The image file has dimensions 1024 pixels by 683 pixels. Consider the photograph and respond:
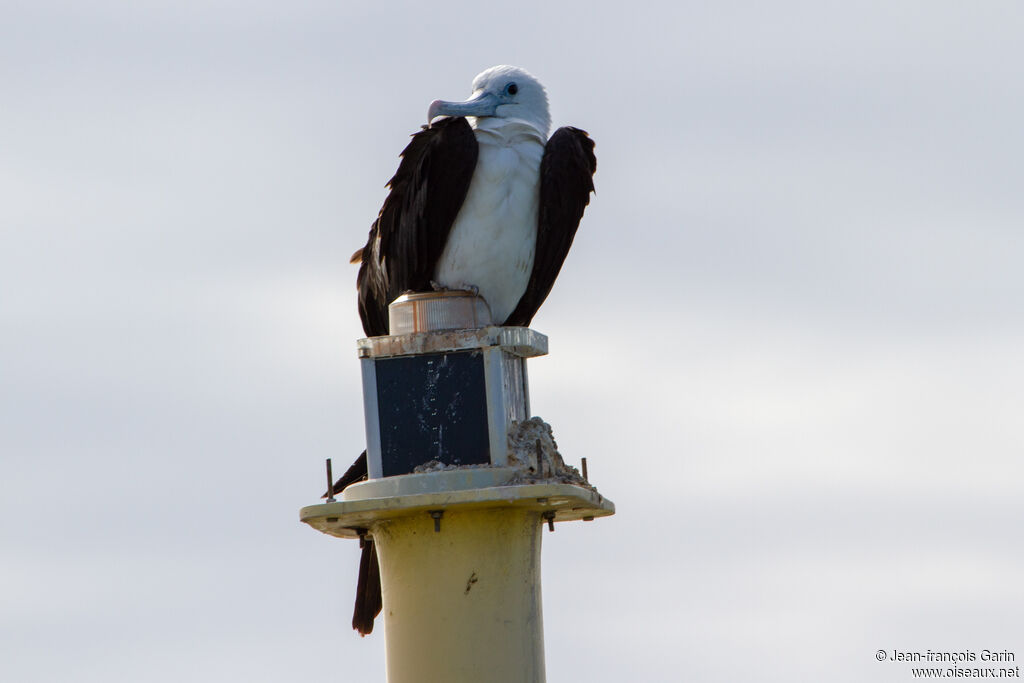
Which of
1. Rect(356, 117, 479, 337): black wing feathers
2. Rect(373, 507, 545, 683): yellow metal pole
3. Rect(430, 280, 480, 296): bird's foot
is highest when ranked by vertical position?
Rect(356, 117, 479, 337): black wing feathers

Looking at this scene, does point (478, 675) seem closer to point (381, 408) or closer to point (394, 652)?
point (394, 652)

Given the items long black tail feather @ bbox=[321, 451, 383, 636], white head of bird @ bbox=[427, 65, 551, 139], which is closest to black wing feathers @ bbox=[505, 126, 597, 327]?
white head of bird @ bbox=[427, 65, 551, 139]

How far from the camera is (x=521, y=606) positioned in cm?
843

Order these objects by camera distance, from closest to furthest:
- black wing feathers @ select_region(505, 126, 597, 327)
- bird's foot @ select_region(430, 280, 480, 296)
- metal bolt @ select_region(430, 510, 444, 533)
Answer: metal bolt @ select_region(430, 510, 444, 533) < bird's foot @ select_region(430, 280, 480, 296) < black wing feathers @ select_region(505, 126, 597, 327)

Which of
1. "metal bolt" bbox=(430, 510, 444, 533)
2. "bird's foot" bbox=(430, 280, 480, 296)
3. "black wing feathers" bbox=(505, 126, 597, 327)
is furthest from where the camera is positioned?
"black wing feathers" bbox=(505, 126, 597, 327)

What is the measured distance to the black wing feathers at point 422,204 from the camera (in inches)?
364

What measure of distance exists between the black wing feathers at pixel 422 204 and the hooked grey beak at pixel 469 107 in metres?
0.06

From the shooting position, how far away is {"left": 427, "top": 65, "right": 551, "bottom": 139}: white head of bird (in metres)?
9.60

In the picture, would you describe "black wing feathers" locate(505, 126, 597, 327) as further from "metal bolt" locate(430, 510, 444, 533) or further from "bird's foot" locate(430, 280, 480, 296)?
"metal bolt" locate(430, 510, 444, 533)

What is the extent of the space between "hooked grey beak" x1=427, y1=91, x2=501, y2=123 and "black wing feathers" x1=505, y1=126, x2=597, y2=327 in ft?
1.34

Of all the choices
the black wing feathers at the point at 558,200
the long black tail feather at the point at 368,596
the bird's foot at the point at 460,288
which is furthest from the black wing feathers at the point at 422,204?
the long black tail feather at the point at 368,596

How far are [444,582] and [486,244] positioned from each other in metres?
2.05

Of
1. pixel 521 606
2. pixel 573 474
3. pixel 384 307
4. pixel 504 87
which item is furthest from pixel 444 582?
pixel 504 87

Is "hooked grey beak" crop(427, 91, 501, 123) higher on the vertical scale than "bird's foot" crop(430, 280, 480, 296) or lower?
higher
